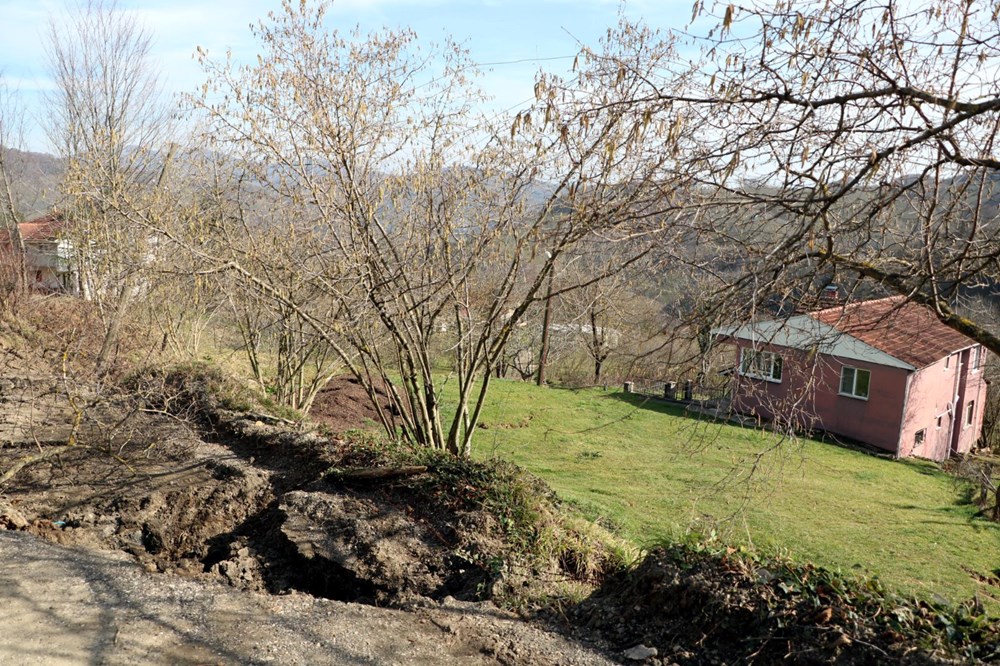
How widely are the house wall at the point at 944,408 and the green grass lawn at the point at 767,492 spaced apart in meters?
2.14

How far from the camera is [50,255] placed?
604 inches

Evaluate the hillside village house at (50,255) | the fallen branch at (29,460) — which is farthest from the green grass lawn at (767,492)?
the hillside village house at (50,255)

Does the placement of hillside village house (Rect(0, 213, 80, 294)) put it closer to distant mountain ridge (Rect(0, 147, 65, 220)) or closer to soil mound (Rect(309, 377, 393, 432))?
distant mountain ridge (Rect(0, 147, 65, 220))

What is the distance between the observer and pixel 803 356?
15.6 feet

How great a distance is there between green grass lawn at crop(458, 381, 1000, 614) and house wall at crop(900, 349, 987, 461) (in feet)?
7.01

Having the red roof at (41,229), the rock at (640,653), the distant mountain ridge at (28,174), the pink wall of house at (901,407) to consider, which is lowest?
the rock at (640,653)

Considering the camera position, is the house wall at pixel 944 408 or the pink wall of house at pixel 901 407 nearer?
the pink wall of house at pixel 901 407

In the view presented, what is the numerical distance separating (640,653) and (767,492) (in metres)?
9.54

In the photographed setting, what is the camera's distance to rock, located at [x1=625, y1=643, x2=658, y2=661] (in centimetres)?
396

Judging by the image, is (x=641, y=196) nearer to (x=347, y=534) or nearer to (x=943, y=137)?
(x=943, y=137)

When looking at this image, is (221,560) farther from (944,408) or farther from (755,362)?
(944,408)

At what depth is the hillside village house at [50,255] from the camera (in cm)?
1372

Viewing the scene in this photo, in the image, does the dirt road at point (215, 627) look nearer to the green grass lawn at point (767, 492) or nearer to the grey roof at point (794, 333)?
the green grass lawn at point (767, 492)

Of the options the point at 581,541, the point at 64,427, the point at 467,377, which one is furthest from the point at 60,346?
the point at 581,541
